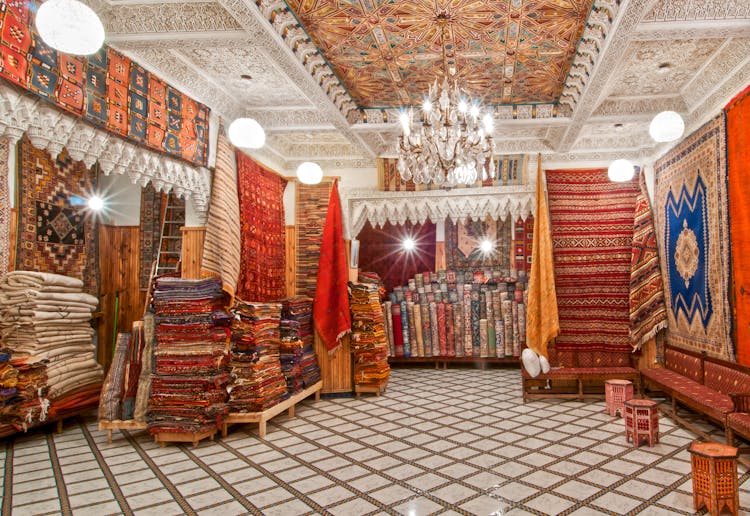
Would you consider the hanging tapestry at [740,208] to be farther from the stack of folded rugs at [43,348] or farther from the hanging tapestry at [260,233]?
the stack of folded rugs at [43,348]

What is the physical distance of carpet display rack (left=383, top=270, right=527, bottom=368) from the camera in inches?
340

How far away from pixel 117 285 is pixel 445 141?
5.34 m

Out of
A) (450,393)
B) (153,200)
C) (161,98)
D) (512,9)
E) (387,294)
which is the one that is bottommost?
(450,393)

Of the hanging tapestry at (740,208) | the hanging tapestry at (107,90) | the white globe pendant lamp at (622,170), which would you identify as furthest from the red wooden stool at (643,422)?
the hanging tapestry at (107,90)

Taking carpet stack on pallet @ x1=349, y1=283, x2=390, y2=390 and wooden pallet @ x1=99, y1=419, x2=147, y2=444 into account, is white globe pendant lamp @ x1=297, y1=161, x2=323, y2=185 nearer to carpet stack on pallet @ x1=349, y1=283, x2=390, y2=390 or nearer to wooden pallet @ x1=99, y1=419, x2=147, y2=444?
carpet stack on pallet @ x1=349, y1=283, x2=390, y2=390

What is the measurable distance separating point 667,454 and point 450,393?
2.93m

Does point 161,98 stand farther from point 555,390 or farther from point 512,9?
point 555,390

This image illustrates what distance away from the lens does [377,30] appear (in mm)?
3867

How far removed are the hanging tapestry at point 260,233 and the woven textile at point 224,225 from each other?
0.10 metres

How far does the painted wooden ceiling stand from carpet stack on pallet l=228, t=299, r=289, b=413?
7.90ft

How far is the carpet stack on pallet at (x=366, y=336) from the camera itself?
251 inches

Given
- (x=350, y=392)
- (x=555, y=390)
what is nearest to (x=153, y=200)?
(x=350, y=392)

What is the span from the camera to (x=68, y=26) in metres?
2.60

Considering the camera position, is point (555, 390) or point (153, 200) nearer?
point (555, 390)
